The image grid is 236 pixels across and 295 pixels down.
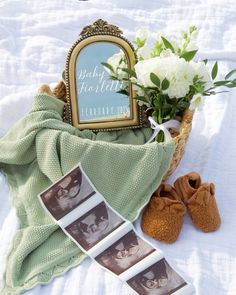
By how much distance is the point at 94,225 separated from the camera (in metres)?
1.12

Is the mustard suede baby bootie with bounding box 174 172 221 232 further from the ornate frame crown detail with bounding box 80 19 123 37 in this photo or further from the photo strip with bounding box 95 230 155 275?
the ornate frame crown detail with bounding box 80 19 123 37

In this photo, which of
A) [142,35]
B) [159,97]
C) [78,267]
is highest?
[142,35]

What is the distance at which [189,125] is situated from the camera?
122 centimetres

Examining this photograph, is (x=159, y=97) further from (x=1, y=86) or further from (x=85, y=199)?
(x=1, y=86)

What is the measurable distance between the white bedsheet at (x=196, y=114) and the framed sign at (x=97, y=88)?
0.20 meters

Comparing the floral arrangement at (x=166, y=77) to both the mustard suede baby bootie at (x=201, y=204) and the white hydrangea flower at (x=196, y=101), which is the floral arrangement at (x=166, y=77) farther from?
the mustard suede baby bootie at (x=201, y=204)

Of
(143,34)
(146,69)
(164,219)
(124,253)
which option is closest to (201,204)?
(164,219)

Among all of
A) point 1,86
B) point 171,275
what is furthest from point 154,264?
point 1,86

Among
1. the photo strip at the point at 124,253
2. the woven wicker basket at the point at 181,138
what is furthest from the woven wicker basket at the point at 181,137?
the photo strip at the point at 124,253

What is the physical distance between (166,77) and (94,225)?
13.8 inches

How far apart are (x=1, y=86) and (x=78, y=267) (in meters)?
0.72

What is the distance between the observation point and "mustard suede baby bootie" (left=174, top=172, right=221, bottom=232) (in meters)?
1.13

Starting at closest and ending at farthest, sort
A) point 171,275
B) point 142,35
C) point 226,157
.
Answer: point 171,275 → point 142,35 → point 226,157

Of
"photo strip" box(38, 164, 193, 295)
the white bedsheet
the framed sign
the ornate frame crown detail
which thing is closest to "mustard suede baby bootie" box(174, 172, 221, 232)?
the white bedsheet
